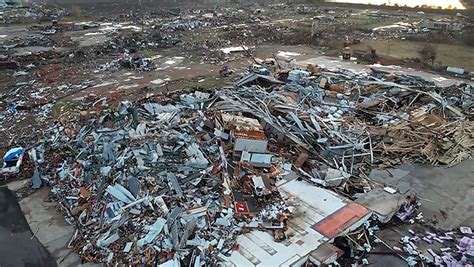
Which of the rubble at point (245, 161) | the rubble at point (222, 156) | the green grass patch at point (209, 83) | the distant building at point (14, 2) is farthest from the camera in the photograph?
the distant building at point (14, 2)

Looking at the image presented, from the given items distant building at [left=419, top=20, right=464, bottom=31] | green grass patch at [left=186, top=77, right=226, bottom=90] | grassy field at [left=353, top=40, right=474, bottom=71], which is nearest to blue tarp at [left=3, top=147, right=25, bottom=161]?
green grass patch at [left=186, top=77, right=226, bottom=90]

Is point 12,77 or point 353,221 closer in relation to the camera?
point 353,221

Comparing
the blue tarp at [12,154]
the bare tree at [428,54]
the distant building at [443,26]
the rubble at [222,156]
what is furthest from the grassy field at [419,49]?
the blue tarp at [12,154]

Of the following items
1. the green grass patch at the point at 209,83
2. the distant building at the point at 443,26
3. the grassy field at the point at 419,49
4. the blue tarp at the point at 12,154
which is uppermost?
the distant building at the point at 443,26

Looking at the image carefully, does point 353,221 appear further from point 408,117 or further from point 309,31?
point 309,31

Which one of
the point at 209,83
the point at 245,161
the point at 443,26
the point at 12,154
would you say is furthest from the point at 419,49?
the point at 12,154

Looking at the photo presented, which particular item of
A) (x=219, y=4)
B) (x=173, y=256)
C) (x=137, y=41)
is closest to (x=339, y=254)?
(x=173, y=256)

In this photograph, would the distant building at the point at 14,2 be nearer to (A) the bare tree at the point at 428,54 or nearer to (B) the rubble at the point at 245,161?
(B) the rubble at the point at 245,161

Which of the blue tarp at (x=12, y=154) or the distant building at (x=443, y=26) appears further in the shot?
the distant building at (x=443, y=26)

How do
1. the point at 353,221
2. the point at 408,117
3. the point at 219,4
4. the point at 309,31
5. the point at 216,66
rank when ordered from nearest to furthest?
the point at 353,221
the point at 408,117
the point at 216,66
the point at 309,31
the point at 219,4
